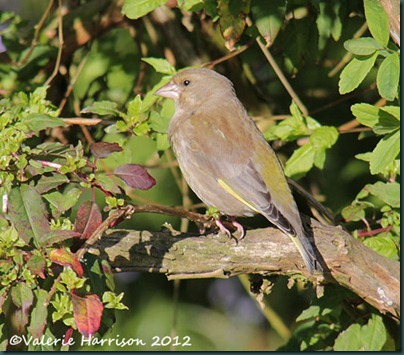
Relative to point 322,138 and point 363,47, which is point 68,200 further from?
point 322,138

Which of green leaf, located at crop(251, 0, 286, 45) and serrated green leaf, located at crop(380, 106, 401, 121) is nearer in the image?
serrated green leaf, located at crop(380, 106, 401, 121)

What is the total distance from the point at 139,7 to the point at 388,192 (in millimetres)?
1546

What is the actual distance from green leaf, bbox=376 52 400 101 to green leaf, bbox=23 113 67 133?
1.40 meters

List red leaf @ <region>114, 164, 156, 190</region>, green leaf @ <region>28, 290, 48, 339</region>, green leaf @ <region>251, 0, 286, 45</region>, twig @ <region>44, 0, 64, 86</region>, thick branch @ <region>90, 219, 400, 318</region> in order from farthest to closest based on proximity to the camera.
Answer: twig @ <region>44, 0, 64, 86</region> < green leaf @ <region>251, 0, 286, 45</region> < thick branch @ <region>90, 219, 400, 318</region> < red leaf @ <region>114, 164, 156, 190</region> < green leaf @ <region>28, 290, 48, 339</region>

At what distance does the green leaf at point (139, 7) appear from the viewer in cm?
392

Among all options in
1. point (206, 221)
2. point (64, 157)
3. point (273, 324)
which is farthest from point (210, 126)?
point (273, 324)

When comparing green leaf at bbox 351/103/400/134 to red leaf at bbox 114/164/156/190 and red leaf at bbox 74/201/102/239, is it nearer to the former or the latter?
red leaf at bbox 114/164/156/190

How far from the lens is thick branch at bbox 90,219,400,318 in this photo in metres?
3.52

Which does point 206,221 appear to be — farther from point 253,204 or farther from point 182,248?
point 253,204

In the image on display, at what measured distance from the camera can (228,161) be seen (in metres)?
4.25

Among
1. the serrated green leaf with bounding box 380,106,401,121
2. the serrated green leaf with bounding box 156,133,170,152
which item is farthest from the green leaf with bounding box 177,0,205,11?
the serrated green leaf with bounding box 380,106,401,121

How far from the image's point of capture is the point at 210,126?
4.43 m

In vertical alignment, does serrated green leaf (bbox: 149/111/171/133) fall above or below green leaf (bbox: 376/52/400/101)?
below

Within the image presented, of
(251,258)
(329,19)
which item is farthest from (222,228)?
(329,19)
